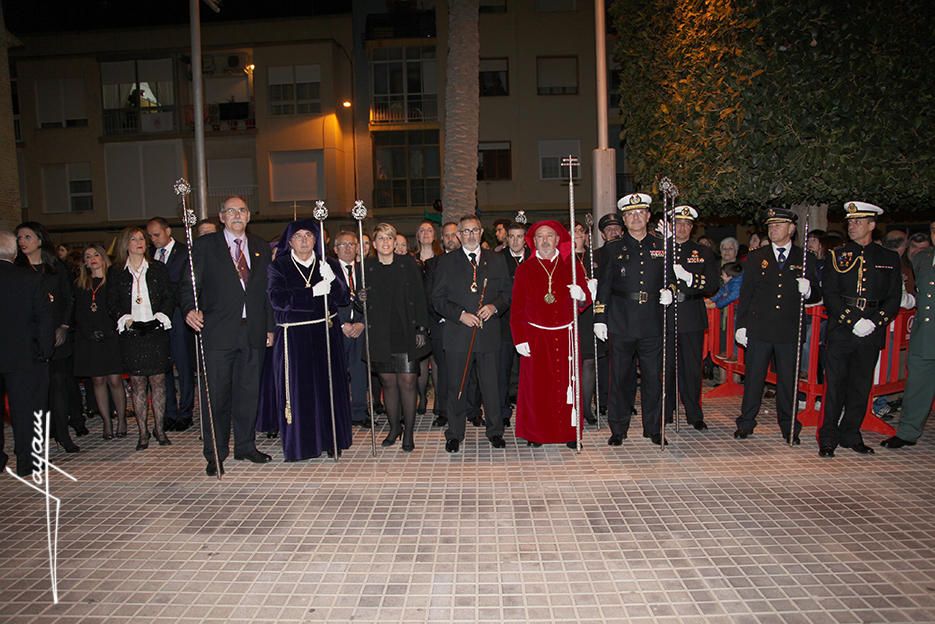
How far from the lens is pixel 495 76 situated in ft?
85.8

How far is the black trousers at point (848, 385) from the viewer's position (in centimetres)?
641

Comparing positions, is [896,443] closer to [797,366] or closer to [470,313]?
[797,366]

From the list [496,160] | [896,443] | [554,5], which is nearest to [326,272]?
[896,443]

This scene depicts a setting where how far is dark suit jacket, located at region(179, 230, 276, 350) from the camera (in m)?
6.30

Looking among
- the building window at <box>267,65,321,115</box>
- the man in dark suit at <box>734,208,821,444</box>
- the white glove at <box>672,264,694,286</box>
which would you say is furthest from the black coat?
the building window at <box>267,65,321,115</box>

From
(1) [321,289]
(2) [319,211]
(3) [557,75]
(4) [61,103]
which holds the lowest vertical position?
(1) [321,289]

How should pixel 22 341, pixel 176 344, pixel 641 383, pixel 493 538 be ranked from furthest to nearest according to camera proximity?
pixel 176 344 → pixel 641 383 → pixel 22 341 → pixel 493 538

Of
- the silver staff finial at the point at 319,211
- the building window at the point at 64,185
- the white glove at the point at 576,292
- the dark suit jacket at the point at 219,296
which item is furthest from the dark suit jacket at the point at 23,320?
the building window at the point at 64,185

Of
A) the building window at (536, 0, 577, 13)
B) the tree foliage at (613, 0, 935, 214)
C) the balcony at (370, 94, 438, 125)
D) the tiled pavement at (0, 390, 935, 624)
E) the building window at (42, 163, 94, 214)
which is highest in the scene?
the building window at (536, 0, 577, 13)

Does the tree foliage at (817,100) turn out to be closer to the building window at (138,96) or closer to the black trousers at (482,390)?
the black trousers at (482,390)

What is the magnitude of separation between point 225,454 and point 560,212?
2168cm

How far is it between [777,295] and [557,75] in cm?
2138

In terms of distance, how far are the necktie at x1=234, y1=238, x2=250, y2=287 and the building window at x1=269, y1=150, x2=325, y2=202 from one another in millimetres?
21028

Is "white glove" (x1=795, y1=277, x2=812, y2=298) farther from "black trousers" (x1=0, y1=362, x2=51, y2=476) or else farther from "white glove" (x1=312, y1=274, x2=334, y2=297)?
"black trousers" (x1=0, y1=362, x2=51, y2=476)
